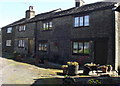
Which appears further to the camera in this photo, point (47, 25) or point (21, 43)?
point (21, 43)

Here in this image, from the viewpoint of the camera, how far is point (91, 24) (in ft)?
53.5

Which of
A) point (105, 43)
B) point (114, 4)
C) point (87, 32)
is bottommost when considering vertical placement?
point (105, 43)

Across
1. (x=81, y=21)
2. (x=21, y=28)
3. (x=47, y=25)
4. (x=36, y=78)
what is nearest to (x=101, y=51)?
(x=81, y=21)

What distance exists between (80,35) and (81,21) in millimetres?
1685

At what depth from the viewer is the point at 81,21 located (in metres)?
17.4

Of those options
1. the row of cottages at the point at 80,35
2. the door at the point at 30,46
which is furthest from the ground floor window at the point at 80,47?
the door at the point at 30,46

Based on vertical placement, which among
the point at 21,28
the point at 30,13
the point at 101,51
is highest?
the point at 30,13

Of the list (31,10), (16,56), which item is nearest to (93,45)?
(16,56)

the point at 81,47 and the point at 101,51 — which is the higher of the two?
the point at 81,47

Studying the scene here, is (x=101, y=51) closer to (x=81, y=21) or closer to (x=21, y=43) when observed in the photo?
(x=81, y=21)

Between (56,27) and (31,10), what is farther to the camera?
(31,10)

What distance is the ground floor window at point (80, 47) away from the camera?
16422mm

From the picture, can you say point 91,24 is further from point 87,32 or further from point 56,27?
point 56,27

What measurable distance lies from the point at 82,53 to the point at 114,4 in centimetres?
626
